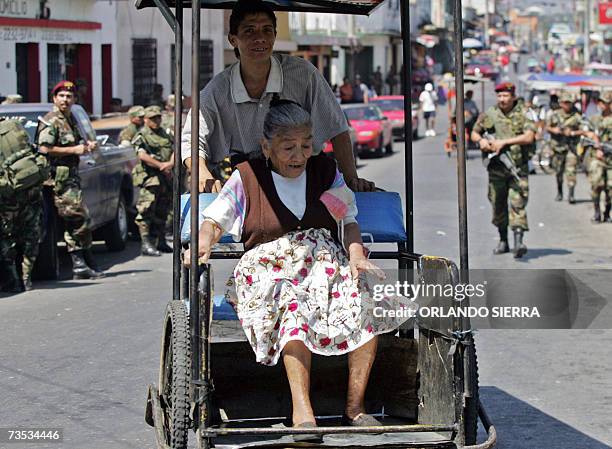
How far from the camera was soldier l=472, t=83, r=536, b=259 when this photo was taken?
14.8m

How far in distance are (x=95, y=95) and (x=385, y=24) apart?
40124mm

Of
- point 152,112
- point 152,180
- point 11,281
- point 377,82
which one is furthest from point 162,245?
point 377,82

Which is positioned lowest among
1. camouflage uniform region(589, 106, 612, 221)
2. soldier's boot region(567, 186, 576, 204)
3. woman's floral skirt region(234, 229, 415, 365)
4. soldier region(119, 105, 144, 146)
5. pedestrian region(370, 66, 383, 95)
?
woman's floral skirt region(234, 229, 415, 365)

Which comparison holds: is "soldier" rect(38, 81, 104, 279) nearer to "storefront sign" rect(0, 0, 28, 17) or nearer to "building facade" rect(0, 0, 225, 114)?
"building facade" rect(0, 0, 225, 114)

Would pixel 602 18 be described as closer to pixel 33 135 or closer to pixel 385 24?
pixel 385 24

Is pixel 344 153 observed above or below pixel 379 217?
above

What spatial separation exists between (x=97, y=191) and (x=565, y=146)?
10.8 m

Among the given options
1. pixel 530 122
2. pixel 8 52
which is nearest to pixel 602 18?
pixel 8 52

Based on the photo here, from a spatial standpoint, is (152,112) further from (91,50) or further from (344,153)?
(91,50)

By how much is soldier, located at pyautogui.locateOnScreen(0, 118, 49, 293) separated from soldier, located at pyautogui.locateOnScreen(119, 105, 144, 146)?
4.21m

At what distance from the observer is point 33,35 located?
29.0 meters

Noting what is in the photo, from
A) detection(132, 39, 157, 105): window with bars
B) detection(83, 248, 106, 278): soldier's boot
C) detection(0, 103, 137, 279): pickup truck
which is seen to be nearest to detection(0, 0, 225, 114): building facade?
detection(132, 39, 157, 105): window with bars

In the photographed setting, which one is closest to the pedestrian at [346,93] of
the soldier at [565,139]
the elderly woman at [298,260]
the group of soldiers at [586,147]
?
the group of soldiers at [586,147]

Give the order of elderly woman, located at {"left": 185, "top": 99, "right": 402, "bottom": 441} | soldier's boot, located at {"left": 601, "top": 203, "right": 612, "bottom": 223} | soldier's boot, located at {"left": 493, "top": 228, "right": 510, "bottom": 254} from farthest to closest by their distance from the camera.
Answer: soldier's boot, located at {"left": 601, "top": 203, "right": 612, "bottom": 223} < soldier's boot, located at {"left": 493, "top": 228, "right": 510, "bottom": 254} < elderly woman, located at {"left": 185, "top": 99, "right": 402, "bottom": 441}
